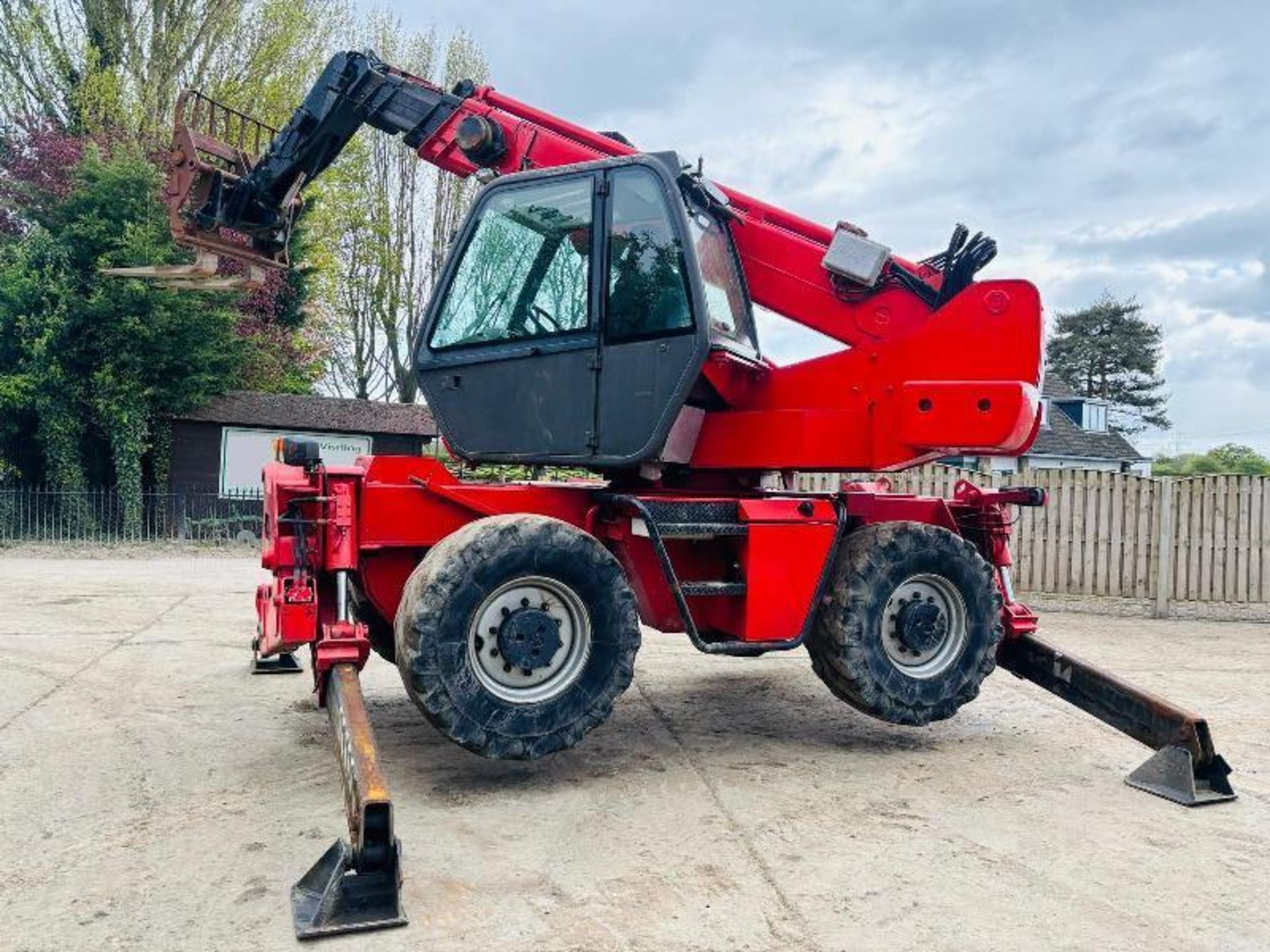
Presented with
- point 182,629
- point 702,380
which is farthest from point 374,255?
point 702,380

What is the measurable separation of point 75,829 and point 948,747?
4.14m

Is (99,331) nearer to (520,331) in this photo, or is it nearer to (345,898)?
(520,331)

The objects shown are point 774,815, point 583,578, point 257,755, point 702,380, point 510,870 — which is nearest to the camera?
point 510,870

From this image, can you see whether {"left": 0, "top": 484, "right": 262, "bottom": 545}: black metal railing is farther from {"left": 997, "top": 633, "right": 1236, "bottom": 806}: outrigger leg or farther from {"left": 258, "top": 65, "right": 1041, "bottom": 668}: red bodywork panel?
{"left": 997, "top": 633, "right": 1236, "bottom": 806}: outrigger leg

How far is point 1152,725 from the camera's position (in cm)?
486

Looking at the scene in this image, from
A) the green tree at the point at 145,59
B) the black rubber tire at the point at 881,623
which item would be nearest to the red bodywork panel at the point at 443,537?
the black rubber tire at the point at 881,623

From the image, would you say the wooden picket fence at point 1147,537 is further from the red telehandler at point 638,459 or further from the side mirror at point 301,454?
the side mirror at point 301,454

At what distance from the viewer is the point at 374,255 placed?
2889 centimetres

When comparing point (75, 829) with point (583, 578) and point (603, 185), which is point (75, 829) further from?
point (603, 185)

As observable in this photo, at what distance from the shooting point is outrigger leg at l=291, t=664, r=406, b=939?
9.90ft

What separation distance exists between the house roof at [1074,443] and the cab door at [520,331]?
3559 cm

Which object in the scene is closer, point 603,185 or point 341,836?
point 341,836

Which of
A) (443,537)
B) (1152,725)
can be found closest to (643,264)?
(443,537)

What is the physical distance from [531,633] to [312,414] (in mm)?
15908
